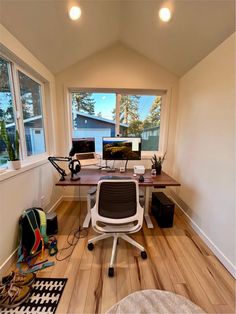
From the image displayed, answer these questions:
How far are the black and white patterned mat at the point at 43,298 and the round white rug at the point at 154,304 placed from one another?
1.49 feet

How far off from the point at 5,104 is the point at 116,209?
1634 mm

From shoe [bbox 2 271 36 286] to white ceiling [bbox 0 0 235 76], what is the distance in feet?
7.62

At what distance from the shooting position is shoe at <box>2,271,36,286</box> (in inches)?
54.2

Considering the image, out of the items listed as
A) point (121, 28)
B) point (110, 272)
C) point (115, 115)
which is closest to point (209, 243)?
point (110, 272)

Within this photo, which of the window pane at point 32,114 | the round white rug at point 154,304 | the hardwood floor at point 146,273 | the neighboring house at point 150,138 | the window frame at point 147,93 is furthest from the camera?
the neighboring house at point 150,138

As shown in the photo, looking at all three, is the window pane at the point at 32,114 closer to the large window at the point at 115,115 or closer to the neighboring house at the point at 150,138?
the large window at the point at 115,115

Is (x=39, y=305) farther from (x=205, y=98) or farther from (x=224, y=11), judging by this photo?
(x=224, y=11)

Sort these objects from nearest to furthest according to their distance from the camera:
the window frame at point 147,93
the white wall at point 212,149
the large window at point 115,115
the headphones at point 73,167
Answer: the white wall at point 212,149 → the headphones at point 73,167 → the window frame at point 147,93 → the large window at point 115,115

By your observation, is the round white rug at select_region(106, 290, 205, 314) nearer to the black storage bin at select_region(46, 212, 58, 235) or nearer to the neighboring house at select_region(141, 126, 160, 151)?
the black storage bin at select_region(46, 212, 58, 235)

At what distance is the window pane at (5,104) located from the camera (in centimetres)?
166

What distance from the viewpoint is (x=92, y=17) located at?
76.3 inches

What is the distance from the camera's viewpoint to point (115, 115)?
119 inches

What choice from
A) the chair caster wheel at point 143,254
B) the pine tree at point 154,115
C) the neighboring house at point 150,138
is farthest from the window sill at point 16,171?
the pine tree at point 154,115

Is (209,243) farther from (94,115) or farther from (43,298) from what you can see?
(94,115)
